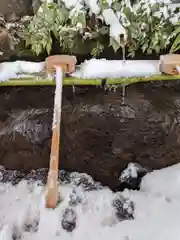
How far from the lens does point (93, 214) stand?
6.59 feet

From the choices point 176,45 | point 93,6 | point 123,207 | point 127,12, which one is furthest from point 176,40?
point 123,207

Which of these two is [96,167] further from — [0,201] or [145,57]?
[145,57]

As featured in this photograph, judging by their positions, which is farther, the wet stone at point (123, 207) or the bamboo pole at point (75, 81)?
the bamboo pole at point (75, 81)

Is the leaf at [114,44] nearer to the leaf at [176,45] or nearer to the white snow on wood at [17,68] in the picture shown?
the leaf at [176,45]

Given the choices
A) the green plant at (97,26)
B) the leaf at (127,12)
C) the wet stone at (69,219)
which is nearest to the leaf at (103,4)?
the green plant at (97,26)

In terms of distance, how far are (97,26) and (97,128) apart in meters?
0.74

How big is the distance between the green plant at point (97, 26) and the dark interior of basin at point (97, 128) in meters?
0.31

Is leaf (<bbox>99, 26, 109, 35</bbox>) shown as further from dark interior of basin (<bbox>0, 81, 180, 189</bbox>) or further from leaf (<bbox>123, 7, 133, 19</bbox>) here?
dark interior of basin (<bbox>0, 81, 180, 189</bbox>)

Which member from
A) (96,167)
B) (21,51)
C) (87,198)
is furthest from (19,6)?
(87,198)

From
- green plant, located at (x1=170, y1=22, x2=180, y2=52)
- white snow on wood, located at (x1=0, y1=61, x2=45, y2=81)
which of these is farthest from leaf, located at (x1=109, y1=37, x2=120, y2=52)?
white snow on wood, located at (x1=0, y1=61, x2=45, y2=81)

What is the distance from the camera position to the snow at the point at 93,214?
1.89 meters

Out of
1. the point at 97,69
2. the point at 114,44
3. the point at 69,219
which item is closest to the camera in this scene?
the point at 69,219

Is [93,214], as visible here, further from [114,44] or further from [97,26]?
[97,26]

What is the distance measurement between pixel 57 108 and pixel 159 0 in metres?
1.16
